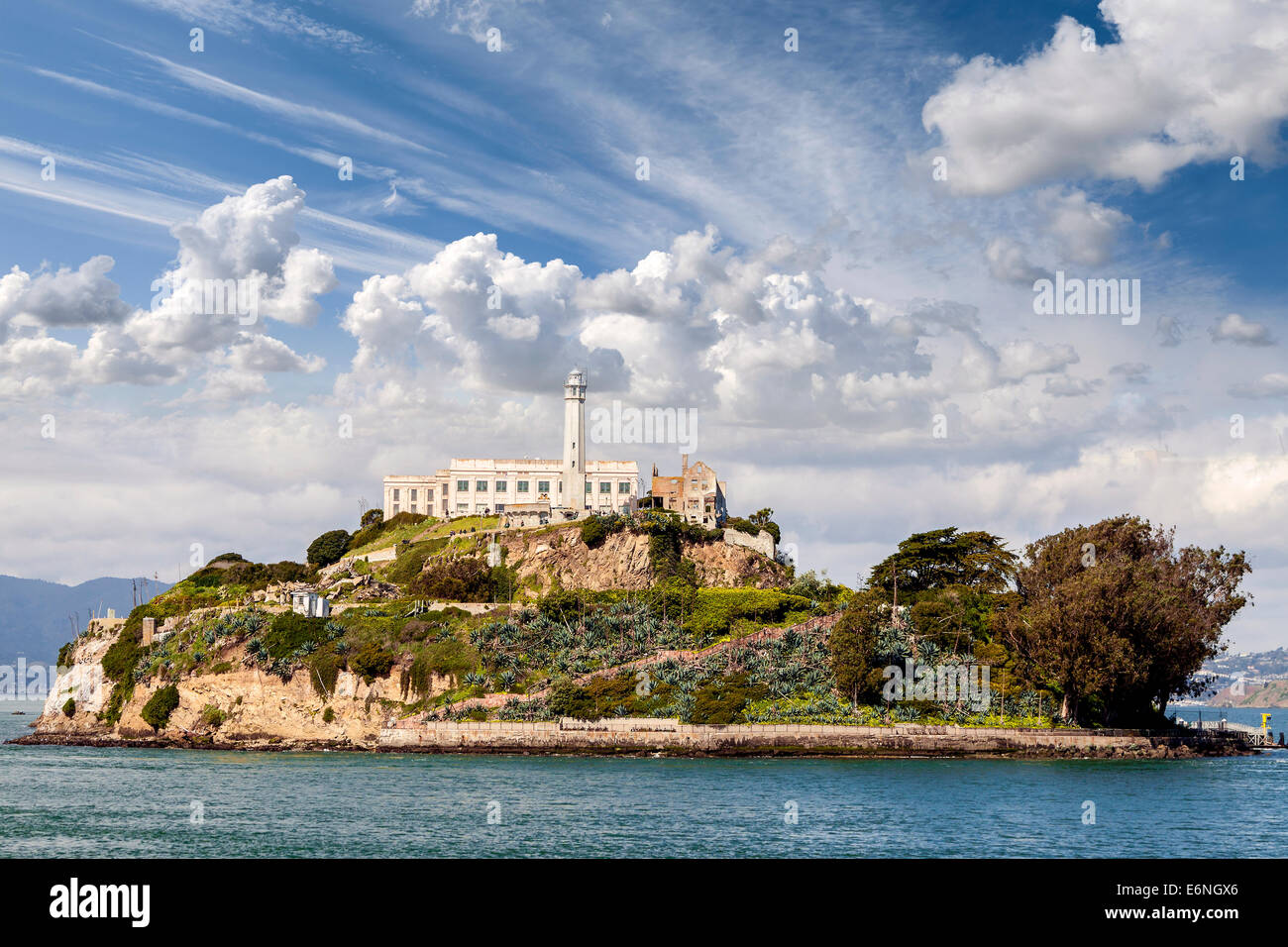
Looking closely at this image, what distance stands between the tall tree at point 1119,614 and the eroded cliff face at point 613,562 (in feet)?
79.3

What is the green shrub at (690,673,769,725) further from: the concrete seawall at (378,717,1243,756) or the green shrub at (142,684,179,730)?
the green shrub at (142,684,179,730)

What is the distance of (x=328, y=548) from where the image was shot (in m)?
110

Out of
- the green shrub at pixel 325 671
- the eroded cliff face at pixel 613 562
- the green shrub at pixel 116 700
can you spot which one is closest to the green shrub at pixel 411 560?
the eroded cliff face at pixel 613 562

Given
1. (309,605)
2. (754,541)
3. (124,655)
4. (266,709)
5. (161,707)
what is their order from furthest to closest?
(754,541) < (124,655) < (309,605) < (161,707) < (266,709)

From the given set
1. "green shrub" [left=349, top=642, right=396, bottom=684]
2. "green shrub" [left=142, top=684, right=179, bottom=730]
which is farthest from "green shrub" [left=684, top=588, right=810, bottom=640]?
"green shrub" [left=142, top=684, right=179, bottom=730]

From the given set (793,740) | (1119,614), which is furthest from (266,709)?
(1119,614)

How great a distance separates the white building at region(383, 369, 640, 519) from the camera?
105812 mm

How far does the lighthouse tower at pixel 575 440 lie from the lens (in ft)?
346

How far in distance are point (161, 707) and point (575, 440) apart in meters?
44.1

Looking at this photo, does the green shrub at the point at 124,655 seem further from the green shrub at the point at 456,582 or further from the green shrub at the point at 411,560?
the green shrub at the point at 456,582

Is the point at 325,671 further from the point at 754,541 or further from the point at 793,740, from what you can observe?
the point at 754,541
